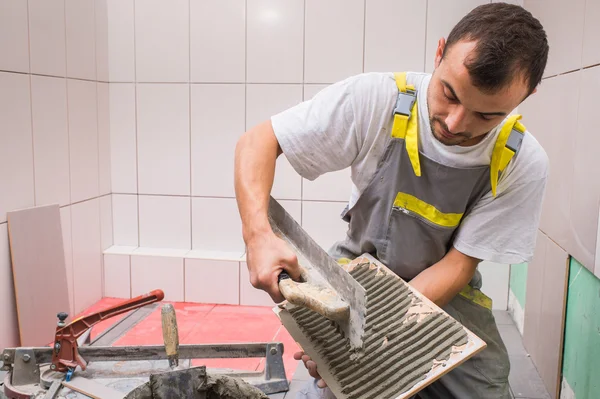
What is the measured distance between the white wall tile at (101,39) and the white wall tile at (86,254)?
0.79 m

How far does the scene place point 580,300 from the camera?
1985 millimetres

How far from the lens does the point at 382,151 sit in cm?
162

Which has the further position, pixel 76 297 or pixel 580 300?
pixel 76 297

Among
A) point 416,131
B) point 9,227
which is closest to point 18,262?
point 9,227

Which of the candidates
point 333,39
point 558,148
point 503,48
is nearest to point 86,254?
point 333,39

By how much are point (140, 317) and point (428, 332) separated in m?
2.22

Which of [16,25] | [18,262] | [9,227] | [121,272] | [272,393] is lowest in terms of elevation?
[272,393]

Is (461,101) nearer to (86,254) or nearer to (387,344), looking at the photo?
(387,344)

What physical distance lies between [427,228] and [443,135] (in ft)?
1.09

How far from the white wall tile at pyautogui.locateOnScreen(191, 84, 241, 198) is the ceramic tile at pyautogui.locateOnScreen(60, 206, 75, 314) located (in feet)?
2.50

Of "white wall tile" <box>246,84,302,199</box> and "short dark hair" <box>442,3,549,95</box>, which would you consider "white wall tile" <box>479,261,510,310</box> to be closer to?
"white wall tile" <box>246,84,302,199</box>

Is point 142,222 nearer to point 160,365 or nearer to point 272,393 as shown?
point 160,365

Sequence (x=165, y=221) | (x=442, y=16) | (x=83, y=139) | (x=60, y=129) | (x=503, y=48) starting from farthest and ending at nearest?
1. (x=165, y=221)
2. (x=83, y=139)
3. (x=442, y=16)
4. (x=60, y=129)
5. (x=503, y=48)

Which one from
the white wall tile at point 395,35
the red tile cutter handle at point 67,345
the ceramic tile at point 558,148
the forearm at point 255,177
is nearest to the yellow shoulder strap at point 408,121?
the forearm at point 255,177
